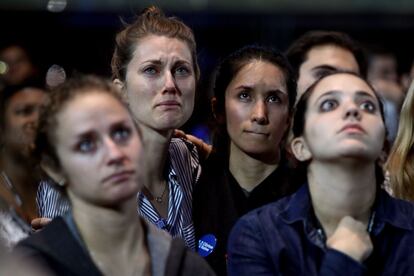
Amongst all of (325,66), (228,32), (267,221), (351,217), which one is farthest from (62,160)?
(228,32)

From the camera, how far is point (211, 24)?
A: 5.21m

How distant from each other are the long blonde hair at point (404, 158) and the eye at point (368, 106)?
1.96ft

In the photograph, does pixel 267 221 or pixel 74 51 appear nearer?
pixel 267 221

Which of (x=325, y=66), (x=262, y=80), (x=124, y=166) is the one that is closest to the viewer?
(x=124, y=166)

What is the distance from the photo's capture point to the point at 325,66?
3.82m

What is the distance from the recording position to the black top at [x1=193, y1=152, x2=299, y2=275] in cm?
297

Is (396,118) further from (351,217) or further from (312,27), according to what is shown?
(351,217)

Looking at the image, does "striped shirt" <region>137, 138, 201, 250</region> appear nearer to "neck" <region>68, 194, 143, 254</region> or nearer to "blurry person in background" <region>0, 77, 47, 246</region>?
"blurry person in background" <region>0, 77, 47, 246</region>

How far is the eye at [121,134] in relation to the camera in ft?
7.73

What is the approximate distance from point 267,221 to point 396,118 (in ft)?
9.08

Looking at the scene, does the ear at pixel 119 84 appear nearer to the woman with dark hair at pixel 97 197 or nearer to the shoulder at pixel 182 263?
the woman with dark hair at pixel 97 197

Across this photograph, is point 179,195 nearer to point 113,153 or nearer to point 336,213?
point 336,213

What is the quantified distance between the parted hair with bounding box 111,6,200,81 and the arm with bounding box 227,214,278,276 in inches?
29.8

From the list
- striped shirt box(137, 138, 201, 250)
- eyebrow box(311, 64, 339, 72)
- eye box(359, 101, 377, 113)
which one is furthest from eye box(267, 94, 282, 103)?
eyebrow box(311, 64, 339, 72)
